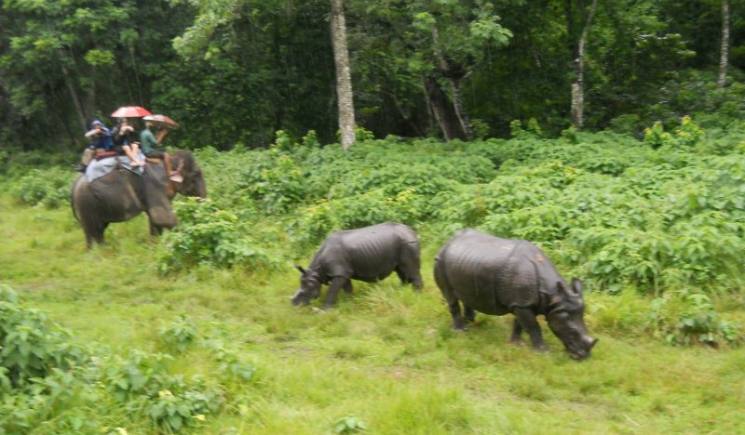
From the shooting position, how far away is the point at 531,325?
8195 mm

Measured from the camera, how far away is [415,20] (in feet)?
56.8

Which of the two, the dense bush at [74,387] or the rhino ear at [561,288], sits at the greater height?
the dense bush at [74,387]

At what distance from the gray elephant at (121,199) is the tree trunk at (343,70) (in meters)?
5.90

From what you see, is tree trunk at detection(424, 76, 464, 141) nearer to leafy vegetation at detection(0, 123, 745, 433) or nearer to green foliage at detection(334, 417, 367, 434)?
leafy vegetation at detection(0, 123, 745, 433)

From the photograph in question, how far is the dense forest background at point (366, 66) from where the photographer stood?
20.0 meters

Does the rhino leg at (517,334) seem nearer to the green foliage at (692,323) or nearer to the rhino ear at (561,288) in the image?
the rhino ear at (561,288)

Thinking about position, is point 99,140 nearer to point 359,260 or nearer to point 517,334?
point 359,260

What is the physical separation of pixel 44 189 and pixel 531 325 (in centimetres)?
1524

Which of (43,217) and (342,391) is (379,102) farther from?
(342,391)

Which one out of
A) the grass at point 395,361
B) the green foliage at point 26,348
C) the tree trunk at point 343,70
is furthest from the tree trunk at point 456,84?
the green foliage at point 26,348

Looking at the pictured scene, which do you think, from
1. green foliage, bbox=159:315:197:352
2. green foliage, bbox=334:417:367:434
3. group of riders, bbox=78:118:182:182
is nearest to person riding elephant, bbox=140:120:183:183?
group of riders, bbox=78:118:182:182

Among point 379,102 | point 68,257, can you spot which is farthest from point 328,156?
point 379,102

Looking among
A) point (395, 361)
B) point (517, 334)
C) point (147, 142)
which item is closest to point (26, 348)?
point (395, 361)

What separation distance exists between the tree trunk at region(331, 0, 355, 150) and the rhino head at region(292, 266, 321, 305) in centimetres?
874
